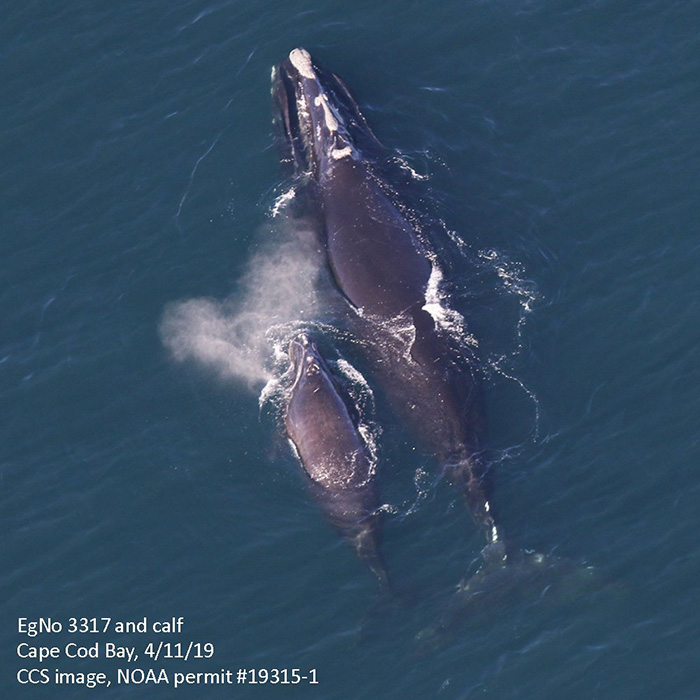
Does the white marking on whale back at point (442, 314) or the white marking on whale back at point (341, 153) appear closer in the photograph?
the white marking on whale back at point (442, 314)

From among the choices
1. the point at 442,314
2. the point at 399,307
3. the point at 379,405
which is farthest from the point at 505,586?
the point at 399,307

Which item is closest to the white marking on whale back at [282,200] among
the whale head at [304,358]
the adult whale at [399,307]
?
the adult whale at [399,307]

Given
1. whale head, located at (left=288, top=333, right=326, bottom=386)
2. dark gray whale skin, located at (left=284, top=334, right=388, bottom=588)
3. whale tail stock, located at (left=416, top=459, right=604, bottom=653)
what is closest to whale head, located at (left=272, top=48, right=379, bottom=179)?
whale head, located at (left=288, top=333, right=326, bottom=386)

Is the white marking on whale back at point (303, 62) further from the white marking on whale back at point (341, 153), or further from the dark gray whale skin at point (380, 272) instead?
the white marking on whale back at point (341, 153)

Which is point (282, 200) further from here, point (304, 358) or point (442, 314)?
point (442, 314)

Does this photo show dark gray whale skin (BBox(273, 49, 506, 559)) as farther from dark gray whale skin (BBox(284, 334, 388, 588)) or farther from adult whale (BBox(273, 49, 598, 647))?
dark gray whale skin (BBox(284, 334, 388, 588))

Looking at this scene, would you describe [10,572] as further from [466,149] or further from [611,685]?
[466,149]

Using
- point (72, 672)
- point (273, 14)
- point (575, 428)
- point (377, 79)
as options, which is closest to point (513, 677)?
point (575, 428)
